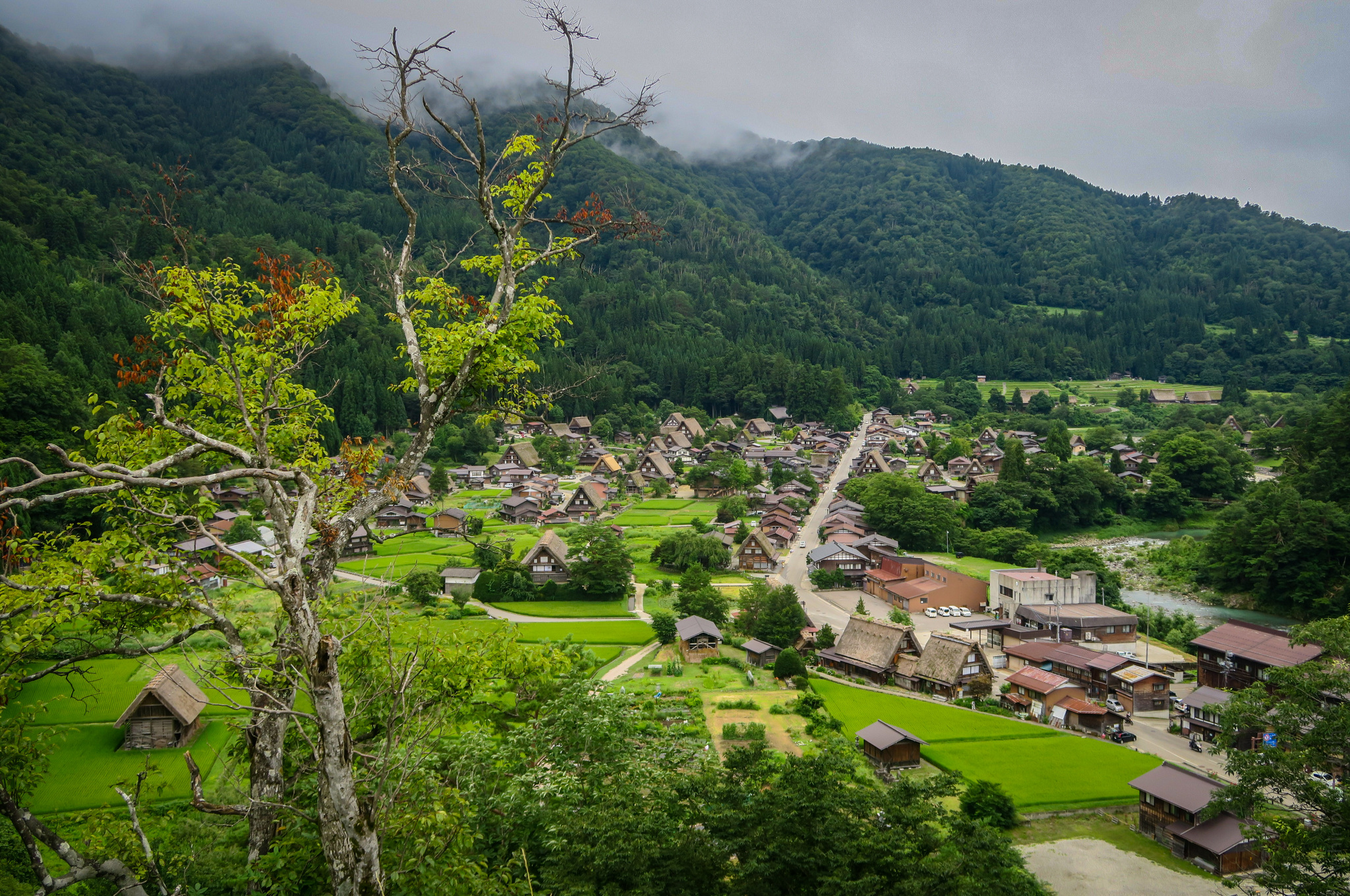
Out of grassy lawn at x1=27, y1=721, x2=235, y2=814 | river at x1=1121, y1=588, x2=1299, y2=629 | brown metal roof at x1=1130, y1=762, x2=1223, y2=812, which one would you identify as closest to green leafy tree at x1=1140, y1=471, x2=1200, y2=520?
river at x1=1121, y1=588, x2=1299, y2=629

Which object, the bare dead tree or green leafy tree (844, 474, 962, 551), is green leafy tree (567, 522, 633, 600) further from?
the bare dead tree

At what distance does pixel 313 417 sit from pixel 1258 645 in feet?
105

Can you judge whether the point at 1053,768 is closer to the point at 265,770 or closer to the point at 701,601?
the point at 701,601

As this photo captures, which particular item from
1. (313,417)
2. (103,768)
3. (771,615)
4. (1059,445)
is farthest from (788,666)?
(1059,445)

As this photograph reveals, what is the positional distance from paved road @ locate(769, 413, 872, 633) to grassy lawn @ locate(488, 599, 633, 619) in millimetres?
9296

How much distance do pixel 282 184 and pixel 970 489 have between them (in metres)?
137

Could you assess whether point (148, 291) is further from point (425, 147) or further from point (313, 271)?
point (425, 147)

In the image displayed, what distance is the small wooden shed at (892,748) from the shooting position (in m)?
20.4

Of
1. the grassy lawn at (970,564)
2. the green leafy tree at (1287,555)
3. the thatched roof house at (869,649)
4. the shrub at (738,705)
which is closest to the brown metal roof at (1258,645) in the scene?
the thatched roof house at (869,649)

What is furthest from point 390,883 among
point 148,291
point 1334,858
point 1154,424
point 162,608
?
point 1154,424

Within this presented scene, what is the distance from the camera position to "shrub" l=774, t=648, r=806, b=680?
85.6 ft

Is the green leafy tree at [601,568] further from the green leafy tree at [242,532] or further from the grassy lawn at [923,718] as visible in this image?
the green leafy tree at [242,532]

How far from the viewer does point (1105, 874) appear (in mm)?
16297

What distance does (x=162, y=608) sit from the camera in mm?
5801
